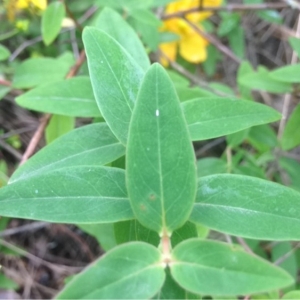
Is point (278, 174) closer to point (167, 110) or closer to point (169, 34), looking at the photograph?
point (169, 34)

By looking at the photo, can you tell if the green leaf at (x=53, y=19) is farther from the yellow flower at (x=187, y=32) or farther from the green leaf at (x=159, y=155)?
the green leaf at (x=159, y=155)

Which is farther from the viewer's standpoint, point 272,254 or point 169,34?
point 169,34

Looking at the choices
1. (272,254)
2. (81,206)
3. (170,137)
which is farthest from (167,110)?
(272,254)

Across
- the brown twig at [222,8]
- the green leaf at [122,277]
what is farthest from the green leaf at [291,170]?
the green leaf at [122,277]

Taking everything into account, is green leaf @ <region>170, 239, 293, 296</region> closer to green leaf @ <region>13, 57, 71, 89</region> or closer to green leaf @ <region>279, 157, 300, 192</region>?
green leaf @ <region>13, 57, 71, 89</region>

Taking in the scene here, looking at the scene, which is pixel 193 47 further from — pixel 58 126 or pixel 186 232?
pixel 186 232

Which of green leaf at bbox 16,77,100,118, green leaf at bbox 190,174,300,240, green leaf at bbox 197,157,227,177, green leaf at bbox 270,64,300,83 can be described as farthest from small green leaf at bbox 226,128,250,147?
green leaf at bbox 190,174,300,240
